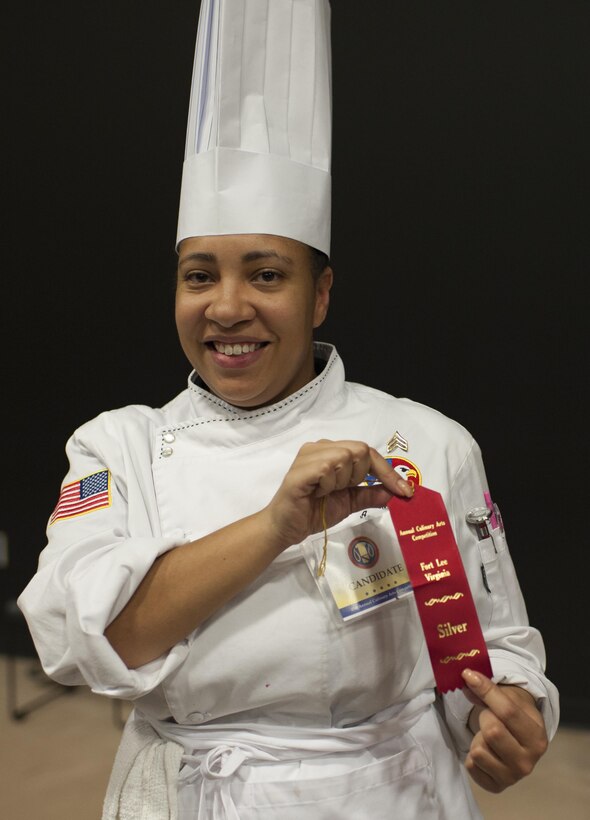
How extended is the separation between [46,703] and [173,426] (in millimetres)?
2130

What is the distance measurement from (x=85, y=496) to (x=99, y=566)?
0.49ft

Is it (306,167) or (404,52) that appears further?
(404,52)

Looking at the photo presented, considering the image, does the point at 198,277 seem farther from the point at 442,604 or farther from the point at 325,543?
the point at 442,604

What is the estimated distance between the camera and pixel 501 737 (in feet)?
3.31

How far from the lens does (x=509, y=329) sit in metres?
2.40

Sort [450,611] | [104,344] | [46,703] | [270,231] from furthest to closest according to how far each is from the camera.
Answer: [46,703] < [104,344] < [270,231] < [450,611]

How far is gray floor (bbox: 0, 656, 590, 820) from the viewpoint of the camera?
2.41 meters

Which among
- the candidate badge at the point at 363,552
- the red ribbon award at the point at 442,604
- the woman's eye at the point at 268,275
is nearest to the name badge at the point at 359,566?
the candidate badge at the point at 363,552

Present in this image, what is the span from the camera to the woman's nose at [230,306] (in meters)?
1.14

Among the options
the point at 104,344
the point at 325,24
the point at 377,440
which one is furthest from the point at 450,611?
the point at 104,344

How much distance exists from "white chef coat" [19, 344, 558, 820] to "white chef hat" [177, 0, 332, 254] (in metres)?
0.23

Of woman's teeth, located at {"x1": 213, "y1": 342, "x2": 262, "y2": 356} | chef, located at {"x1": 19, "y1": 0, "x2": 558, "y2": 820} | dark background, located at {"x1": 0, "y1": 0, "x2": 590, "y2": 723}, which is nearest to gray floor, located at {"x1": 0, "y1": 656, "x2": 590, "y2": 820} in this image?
dark background, located at {"x1": 0, "y1": 0, "x2": 590, "y2": 723}

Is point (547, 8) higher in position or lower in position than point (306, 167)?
higher

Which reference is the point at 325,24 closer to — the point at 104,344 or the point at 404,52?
the point at 404,52
